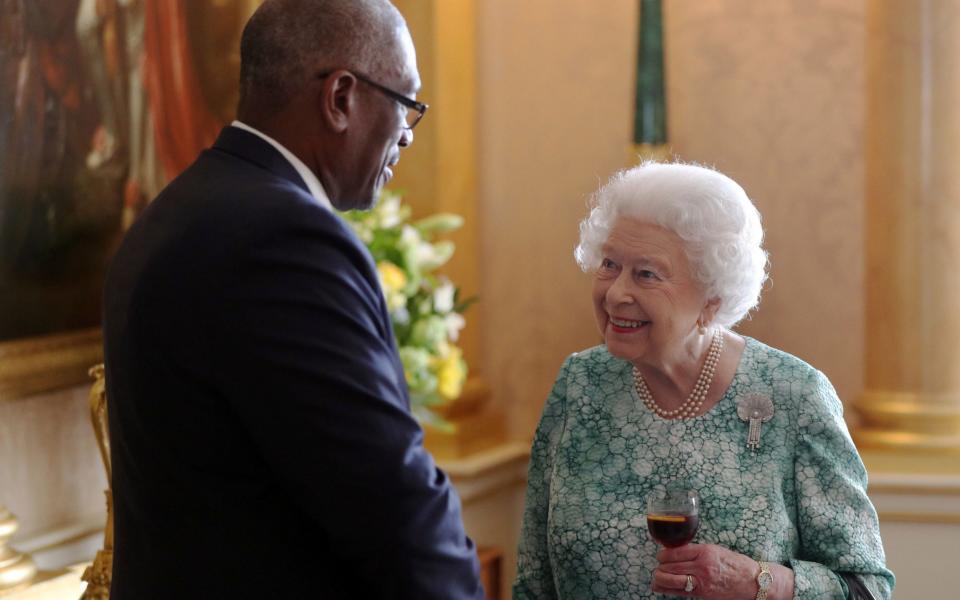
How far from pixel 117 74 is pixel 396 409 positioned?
7.48 ft

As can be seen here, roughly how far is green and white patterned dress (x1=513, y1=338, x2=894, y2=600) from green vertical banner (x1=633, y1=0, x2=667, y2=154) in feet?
7.12

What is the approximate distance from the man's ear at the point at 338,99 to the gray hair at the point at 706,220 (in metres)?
1.10

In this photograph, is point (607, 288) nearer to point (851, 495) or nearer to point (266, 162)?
point (851, 495)

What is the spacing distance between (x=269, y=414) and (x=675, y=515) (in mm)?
1063

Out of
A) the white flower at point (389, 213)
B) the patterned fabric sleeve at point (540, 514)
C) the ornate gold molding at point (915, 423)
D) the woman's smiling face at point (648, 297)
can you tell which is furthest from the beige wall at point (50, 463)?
the ornate gold molding at point (915, 423)

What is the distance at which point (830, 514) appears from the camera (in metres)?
2.60

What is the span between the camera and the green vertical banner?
492 centimetres

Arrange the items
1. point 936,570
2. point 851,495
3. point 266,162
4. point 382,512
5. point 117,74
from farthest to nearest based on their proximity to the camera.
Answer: point 936,570 → point 117,74 → point 851,495 → point 266,162 → point 382,512

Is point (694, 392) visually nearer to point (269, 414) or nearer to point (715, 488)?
point (715, 488)

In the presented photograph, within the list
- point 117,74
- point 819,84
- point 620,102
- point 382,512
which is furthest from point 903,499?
point 382,512

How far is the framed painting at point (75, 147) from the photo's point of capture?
321 cm

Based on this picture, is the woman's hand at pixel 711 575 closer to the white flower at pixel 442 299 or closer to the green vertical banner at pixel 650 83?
the white flower at pixel 442 299

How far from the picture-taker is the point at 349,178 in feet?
6.25

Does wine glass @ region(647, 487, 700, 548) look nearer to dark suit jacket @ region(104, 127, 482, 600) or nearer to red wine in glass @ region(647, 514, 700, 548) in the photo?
red wine in glass @ region(647, 514, 700, 548)
